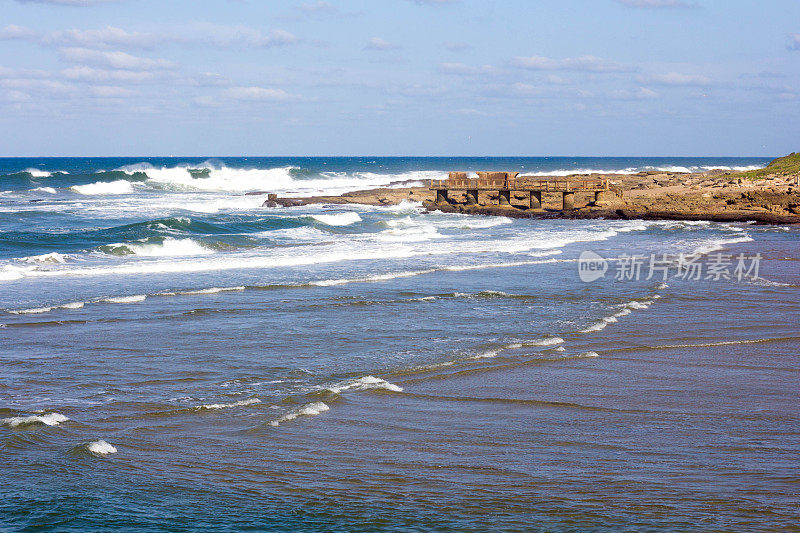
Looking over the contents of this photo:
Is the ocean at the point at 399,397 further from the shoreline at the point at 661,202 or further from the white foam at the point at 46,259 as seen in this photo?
the shoreline at the point at 661,202

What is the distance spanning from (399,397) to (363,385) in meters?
0.55

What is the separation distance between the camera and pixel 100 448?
672 cm

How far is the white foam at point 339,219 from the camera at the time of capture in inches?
1352

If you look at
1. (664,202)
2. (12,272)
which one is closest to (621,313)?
(12,272)

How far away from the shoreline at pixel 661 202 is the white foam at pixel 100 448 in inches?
1171

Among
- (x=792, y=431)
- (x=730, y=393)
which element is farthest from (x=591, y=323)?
(x=792, y=431)

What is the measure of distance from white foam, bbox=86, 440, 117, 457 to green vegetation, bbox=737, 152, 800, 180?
4445cm

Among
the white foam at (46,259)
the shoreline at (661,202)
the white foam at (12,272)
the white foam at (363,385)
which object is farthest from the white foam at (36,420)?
the shoreline at (661,202)

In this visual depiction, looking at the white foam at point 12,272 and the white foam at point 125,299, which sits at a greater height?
the white foam at point 12,272

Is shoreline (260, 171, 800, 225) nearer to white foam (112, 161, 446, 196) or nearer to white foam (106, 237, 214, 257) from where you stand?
white foam (106, 237, 214, 257)

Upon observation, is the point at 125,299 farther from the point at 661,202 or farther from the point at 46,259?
the point at 661,202

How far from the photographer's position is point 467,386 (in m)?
8.77

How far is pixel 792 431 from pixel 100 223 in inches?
1194

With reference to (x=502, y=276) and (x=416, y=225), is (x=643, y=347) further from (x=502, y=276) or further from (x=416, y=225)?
(x=416, y=225)
